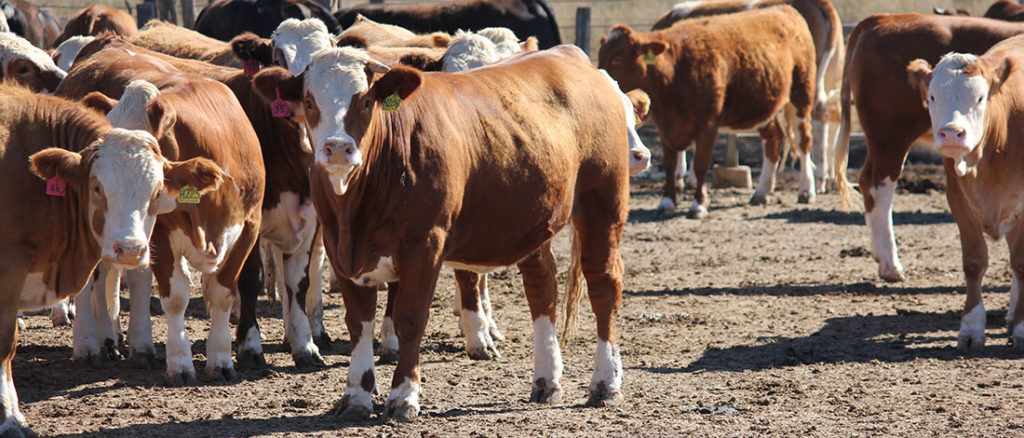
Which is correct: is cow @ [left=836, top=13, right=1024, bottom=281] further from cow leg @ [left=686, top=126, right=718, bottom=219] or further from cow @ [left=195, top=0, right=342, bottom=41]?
cow @ [left=195, top=0, right=342, bottom=41]

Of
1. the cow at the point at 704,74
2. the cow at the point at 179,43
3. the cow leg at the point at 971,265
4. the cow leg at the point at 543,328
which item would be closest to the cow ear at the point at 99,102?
the cow leg at the point at 543,328

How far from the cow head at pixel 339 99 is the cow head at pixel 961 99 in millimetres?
3503

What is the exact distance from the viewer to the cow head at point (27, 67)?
25.3 ft

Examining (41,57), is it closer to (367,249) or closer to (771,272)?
(367,249)

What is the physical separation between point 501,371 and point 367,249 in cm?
172

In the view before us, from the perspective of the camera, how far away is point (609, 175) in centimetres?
581

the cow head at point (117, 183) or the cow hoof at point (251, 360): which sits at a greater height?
the cow head at point (117, 183)

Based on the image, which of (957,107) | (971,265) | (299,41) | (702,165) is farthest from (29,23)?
(971,265)

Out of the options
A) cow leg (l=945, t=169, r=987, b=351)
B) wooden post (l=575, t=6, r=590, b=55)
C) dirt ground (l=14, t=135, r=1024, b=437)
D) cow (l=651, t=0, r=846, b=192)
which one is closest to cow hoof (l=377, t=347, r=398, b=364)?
dirt ground (l=14, t=135, r=1024, b=437)

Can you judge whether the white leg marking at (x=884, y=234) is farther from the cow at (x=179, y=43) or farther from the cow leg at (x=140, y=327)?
the cow leg at (x=140, y=327)

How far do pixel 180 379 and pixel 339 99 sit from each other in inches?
80.5

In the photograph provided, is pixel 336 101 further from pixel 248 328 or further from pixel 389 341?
pixel 389 341

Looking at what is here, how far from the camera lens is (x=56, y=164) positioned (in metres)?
4.79

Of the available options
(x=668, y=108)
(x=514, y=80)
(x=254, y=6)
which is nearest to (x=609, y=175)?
(x=514, y=80)
